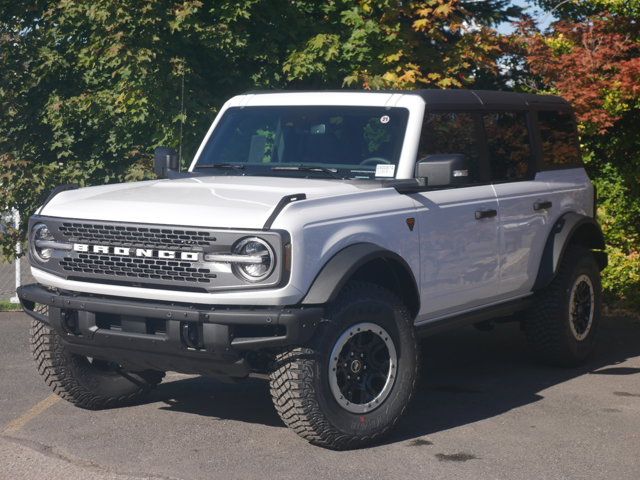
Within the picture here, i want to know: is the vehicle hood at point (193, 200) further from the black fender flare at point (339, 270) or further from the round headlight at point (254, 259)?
the black fender flare at point (339, 270)

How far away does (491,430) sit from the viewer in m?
6.94

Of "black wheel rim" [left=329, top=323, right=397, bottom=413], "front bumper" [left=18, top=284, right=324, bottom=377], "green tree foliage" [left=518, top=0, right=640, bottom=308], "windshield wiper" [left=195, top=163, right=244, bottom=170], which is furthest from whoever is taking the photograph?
"green tree foliage" [left=518, top=0, right=640, bottom=308]

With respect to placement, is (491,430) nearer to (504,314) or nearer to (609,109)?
(504,314)

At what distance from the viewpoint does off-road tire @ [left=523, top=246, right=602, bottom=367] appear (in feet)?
28.6

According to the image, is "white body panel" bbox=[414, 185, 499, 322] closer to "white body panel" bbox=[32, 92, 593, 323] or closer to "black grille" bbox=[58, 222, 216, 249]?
"white body panel" bbox=[32, 92, 593, 323]

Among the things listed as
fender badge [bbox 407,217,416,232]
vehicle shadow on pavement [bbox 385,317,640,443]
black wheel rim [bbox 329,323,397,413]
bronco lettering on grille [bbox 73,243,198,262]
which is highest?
fender badge [bbox 407,217,416,232]

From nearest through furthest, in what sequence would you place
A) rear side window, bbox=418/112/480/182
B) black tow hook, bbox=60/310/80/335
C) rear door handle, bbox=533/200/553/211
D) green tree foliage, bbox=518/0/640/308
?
black tow hook, bbox=60/310/80/335
rear side window, bbox=418/112/480/182
rear door handle, bbox=533/200/553/211
green tree foliage, bbox=518/0/640/308

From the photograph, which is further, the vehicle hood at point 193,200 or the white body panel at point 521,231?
the white body panel at point 521,231

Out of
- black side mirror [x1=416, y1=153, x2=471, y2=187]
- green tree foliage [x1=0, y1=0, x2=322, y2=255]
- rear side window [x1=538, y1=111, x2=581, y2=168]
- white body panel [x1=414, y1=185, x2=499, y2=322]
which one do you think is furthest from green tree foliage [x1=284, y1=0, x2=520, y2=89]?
black side mirror [x1=416, y1=153, x2=471, y2=187]

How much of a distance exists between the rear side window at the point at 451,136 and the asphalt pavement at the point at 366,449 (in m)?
1.62

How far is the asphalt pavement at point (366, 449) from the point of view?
6062mm

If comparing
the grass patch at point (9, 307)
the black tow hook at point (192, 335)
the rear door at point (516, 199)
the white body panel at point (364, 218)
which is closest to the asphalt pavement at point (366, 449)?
the black tow hook at point (192, 335)

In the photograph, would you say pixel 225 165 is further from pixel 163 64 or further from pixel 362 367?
pixel 163 64

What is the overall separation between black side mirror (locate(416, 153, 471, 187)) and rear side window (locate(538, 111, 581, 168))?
1958mm
